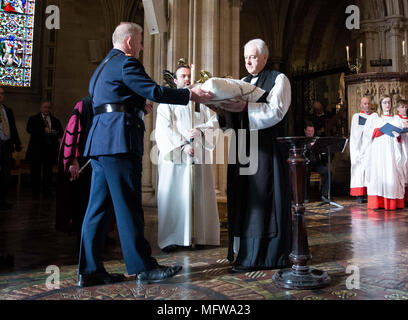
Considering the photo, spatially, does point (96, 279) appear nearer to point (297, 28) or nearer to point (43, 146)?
point (43, 146)

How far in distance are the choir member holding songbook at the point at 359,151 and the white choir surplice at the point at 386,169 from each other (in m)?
0.63

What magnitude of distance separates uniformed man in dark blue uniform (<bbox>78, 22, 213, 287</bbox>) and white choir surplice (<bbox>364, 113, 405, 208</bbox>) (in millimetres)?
5230

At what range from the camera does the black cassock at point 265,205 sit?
2.93 metres

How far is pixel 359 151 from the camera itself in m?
8.05

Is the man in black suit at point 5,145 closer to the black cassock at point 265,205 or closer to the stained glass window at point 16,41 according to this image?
the black cassock at point 265,205

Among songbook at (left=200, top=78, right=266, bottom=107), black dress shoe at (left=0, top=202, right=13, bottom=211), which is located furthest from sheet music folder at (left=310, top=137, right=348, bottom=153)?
black dress shoe at (left=0, top=202, right=13, bottom=211)

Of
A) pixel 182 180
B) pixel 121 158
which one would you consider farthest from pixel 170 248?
pixel 121 158

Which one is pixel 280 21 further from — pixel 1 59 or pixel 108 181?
pixel 108 181

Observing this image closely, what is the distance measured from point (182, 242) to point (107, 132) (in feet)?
5.35

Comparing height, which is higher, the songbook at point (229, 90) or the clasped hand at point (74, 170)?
the songbook at point (229, 90)

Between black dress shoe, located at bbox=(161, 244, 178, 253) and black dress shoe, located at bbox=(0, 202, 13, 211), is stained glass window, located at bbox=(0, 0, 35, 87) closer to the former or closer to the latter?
black dress shoe, located at bbox=(0, 202, 13, 211)

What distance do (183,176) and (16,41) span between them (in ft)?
31.3

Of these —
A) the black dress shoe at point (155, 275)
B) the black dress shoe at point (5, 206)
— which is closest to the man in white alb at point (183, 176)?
the black dress shoe at point (155, 275)
